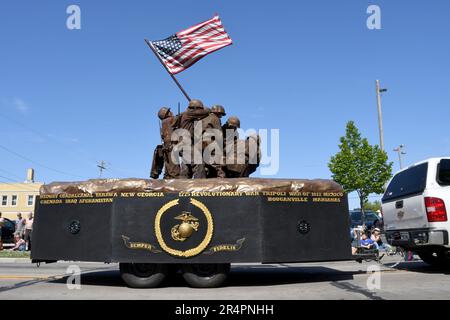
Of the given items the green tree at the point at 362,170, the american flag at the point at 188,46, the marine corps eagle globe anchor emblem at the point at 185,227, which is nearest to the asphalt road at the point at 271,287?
the marine corps eagle globe anchor emblem at the point at 185,227

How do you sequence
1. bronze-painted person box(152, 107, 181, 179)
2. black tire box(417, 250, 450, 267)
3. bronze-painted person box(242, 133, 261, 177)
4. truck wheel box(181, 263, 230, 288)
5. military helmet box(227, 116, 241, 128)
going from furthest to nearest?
1. black tire box(417, 250, 450, 267)
2. military helmet box(227, 116, 241, 128)
3. bronze-painted person box(152, 107, 181, 179)
4. bronze-painted person box(242, 133, 261, 177)
5. truck wheel box(181, 263, 230, 288)

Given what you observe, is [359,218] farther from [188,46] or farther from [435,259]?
[188,46]

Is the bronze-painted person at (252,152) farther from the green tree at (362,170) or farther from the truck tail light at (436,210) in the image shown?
the green tree at (362,170)

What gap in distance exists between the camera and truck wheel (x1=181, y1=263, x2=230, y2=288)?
22.0ft

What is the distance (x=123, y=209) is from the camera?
6.79m

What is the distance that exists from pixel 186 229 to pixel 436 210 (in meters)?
4.59

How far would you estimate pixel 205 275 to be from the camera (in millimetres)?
6758

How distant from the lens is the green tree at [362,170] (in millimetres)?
33562

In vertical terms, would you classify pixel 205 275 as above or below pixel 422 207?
below

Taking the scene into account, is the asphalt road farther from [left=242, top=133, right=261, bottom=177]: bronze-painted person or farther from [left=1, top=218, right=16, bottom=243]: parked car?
[left=1, top=218, right=16, bottom=243]: parked car

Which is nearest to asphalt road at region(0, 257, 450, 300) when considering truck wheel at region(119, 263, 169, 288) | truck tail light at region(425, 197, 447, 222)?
truck wheel at region(119, 263, 169, 288)

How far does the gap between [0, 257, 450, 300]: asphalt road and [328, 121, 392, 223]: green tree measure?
25.4 m

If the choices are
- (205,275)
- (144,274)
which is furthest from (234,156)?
(144,274)
